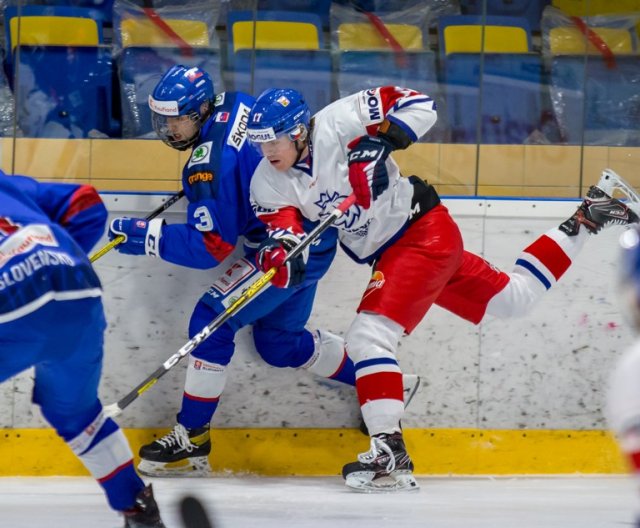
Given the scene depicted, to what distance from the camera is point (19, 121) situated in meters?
4.23

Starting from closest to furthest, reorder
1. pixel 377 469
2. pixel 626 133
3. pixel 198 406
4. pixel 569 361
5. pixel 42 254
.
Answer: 1. pixel 42 254
2. pixel 377 469
3. pixel 198 406
4. pixel 569 361
5. pixel 626 133

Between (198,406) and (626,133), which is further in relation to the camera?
(626,133)

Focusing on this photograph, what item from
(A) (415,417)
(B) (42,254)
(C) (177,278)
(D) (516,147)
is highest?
(B) (42,254)

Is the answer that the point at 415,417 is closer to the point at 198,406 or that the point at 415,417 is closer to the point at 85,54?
the point at 198,406

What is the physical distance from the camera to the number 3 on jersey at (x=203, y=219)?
3.75 meters

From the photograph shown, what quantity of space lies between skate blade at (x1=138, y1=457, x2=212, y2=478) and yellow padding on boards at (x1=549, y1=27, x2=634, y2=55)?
2000 mm

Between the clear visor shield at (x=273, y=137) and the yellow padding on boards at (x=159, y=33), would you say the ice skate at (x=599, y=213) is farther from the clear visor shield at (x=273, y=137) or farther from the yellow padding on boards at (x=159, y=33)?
the yellow padding on boards at (x=159, y=33)

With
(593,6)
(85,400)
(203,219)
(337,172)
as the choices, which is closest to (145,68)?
(203,219)

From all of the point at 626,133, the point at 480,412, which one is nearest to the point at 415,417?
the point at 480,412

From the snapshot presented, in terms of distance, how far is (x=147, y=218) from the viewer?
3938 millimetres

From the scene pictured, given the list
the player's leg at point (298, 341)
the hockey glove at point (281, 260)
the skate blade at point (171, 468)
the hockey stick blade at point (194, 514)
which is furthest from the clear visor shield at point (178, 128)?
the hockey stick blade at point (194, 514)

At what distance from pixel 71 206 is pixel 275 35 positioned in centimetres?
198

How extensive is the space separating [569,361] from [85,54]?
2.02 m

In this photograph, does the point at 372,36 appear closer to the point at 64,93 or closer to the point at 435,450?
the point at 64,93
